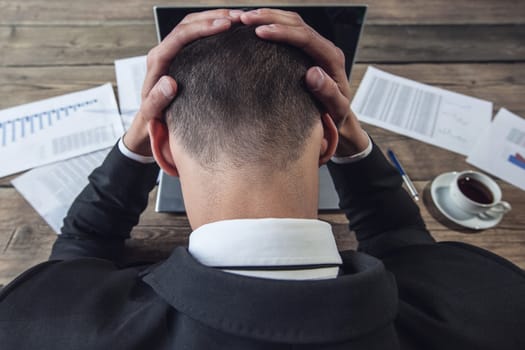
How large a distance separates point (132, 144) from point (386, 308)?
510mm

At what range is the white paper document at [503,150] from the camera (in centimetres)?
83

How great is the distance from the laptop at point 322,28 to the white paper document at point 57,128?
0.68 ft

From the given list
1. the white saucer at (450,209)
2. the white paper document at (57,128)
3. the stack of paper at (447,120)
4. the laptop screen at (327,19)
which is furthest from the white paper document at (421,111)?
the white paper document at (57,128)

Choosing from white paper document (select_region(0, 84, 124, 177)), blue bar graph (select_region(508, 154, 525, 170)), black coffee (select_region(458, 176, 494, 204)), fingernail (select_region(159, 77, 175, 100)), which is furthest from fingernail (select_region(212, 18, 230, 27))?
blue bar graph (select_region(508, 154, 525, 170))

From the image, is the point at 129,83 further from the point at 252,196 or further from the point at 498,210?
the point at 498,210

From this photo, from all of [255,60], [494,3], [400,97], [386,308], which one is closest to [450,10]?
[494,3]

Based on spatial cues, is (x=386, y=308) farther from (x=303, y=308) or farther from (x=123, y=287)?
(x=123, y=287)

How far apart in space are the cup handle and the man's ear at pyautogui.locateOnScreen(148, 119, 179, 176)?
609mm

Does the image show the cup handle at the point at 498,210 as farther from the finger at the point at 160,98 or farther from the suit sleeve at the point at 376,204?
the finger at the point at 160,98

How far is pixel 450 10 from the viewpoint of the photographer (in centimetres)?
119

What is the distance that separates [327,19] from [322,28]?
0.07 feet

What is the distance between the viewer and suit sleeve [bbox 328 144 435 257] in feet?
2.29

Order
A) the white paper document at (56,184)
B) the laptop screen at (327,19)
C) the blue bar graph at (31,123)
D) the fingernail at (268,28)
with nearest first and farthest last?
the fingernail at (268,28)
the laptop screen at (327,19)
the white paper document at (56,184)
the blue bar graph at (31,123)

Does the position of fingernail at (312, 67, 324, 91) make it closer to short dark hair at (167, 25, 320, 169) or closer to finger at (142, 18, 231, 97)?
short dark hair at (167, 25, 320, 169)
